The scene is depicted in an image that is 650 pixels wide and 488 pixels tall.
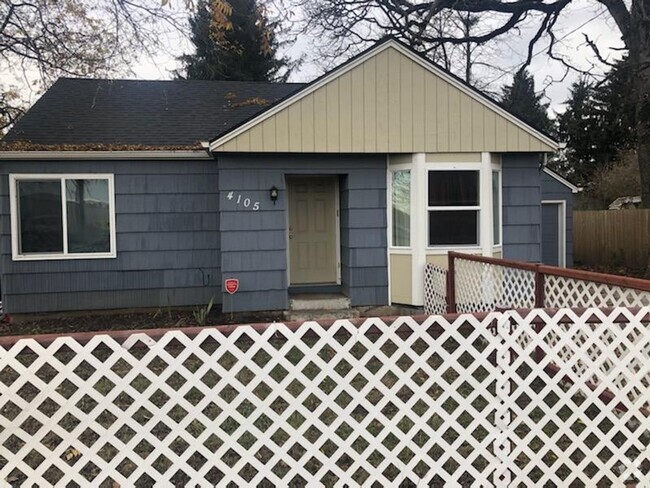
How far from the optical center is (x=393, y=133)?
7723 mm

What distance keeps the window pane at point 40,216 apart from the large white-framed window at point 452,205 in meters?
5.58

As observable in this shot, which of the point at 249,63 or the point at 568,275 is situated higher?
the point at 249,63

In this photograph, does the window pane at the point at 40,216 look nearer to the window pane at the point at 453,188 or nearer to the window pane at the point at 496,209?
the window pane at the point at 453,188

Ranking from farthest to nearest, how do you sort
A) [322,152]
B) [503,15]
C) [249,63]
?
[249,63], [503,15], [322,152]

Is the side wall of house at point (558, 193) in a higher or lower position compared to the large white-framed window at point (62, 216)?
higher

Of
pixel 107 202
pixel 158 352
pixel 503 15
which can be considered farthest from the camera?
pixel 503 15

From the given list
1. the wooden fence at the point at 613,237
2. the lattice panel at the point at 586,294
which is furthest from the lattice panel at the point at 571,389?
the wooden fence at the point at 613,237

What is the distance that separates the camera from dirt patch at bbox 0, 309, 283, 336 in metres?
7.71

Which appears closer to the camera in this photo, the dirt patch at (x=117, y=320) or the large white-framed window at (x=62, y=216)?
the dirt patch at (x=117, y=320)

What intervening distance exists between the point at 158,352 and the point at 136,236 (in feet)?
21.0

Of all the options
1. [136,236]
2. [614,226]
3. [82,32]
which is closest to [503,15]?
[614,226]

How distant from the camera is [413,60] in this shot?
764cm

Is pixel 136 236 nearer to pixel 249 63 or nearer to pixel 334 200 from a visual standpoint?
pixel 334 200

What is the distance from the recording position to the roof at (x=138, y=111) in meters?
8.80
